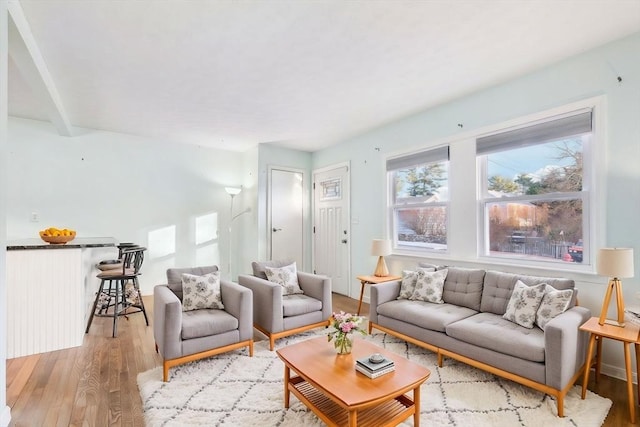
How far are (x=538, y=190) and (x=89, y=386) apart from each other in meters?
4.28

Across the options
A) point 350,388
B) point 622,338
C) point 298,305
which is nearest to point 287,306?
point 298,305

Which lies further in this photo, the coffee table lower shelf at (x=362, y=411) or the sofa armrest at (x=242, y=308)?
the sofa armrest at (x=242, y=308)

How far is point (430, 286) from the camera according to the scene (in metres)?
3.28

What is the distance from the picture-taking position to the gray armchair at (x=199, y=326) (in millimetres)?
2496

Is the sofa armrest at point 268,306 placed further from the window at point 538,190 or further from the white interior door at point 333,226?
the window at point 538,190

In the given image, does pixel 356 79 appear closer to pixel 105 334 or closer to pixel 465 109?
pixel 465 109

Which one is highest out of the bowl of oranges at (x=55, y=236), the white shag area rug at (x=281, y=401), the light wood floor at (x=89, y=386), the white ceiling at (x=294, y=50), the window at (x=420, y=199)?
the white ceiling at (x=294, y=50)

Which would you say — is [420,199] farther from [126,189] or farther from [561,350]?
[126,189]

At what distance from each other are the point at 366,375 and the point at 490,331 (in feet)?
3.87

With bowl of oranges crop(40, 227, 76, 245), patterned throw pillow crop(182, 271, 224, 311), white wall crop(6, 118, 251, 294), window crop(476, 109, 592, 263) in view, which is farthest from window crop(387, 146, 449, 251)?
bowl of oranges crop(40, 227, 76, 245)

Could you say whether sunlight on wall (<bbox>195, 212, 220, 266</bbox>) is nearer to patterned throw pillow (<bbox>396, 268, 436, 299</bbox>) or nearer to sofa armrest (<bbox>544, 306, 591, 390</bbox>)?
patterned throw pillow (<bbox>396, 268, 436, 299</bbox>)

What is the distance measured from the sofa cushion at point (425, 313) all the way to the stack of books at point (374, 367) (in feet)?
3.13

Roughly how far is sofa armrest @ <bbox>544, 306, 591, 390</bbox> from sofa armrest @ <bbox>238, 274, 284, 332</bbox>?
218cm

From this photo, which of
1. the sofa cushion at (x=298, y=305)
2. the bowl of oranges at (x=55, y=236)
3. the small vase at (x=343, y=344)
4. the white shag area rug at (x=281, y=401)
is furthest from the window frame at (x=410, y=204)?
the bowl of oranges at (x=55, y=236)
